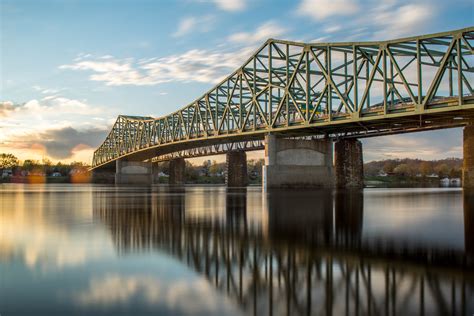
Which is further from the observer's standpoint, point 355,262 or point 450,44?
point 450,44

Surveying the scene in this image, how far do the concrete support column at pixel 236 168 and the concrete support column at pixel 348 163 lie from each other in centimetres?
3414

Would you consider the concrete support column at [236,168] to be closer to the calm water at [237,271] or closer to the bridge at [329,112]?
the bridge at [329,112]

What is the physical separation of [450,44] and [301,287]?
1986 inches

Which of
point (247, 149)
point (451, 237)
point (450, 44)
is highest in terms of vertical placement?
point (450, 44)

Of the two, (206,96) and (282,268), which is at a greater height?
(206,96)

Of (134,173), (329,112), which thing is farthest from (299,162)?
(134,173)

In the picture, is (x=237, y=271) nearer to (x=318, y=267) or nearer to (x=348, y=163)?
(x=318, y=267)

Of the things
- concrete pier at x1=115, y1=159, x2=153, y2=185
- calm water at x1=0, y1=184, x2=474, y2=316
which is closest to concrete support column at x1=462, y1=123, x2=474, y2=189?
calm water at x1=0, y1=184, x2=474, y2=316

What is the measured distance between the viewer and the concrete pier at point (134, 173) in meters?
160

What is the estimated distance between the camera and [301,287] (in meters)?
9.61

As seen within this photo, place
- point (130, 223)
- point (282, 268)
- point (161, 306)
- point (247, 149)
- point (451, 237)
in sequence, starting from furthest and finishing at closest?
point (247, 149) → point (130, 223) → point (451, 237) → point (282, 268) → point (161, 306)

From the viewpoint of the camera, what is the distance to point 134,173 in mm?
163125

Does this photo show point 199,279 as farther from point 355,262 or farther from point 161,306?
point 355,262

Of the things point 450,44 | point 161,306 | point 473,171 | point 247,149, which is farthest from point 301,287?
point 247,149
